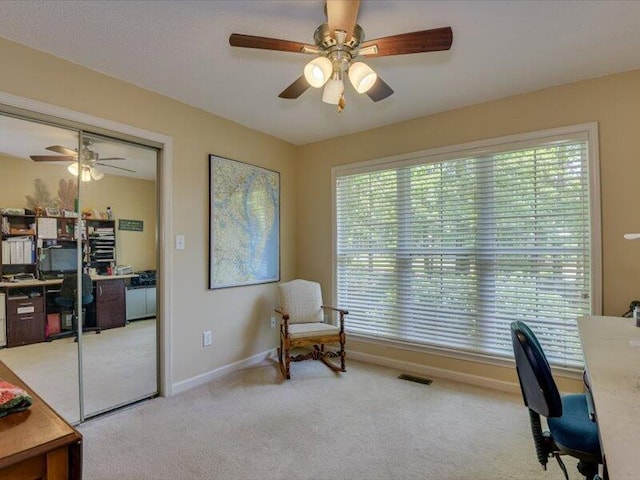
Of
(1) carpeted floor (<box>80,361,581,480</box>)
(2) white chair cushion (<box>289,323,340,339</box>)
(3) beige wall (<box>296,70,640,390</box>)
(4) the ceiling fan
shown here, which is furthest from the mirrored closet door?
(3) beige wall (<box>296,70,640,390</box>)

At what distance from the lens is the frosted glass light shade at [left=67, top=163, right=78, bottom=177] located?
2475mm

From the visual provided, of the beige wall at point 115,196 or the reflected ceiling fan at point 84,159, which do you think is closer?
the beige wall at point 115,196

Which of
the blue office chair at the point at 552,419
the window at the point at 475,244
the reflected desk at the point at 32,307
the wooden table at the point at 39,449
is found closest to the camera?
the wooden table at the point at 39,449

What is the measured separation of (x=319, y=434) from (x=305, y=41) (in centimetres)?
257

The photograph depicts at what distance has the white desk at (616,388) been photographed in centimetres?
83

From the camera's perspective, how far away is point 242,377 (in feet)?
10.9

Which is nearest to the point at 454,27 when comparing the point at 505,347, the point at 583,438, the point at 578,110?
the point at 578,110

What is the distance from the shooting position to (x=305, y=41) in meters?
2.18

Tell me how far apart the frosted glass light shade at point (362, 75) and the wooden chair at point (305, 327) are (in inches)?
86.1

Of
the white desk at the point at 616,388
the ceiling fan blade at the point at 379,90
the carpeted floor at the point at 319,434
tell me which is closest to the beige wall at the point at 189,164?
the carpeted floor at the point at 319,434

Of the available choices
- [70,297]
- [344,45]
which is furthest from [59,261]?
[344,45]

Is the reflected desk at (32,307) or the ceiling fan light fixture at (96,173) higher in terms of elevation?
the ceiling fan light fixture at (96,173)

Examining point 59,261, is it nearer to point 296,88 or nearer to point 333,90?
point 296,88

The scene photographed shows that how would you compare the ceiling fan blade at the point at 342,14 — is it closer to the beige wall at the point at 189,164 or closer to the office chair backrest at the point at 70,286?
the beige wall at the point at 189,164
